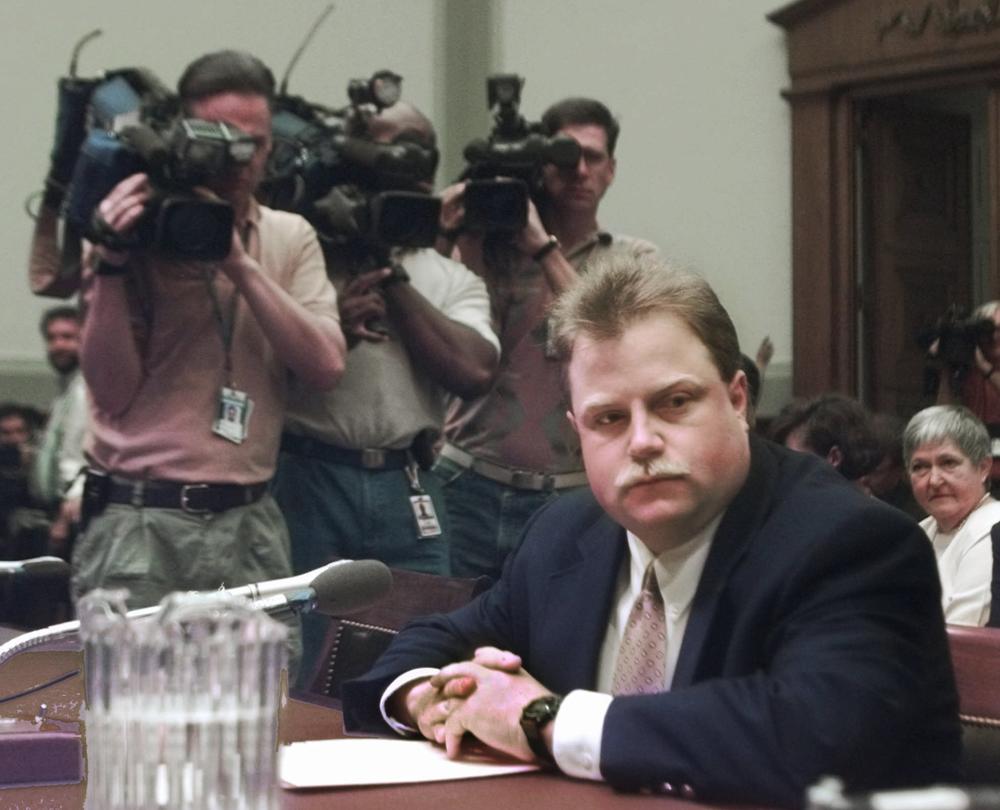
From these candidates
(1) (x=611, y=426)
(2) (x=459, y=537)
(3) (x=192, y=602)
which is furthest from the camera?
(2) (x=459, y=537)

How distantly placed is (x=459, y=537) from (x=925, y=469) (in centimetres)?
142

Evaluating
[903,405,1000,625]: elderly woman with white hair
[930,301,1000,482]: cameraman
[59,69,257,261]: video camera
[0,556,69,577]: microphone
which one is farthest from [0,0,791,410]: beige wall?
[0,556,69,577]: microphone

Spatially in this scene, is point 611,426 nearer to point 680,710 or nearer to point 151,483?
point 680,710

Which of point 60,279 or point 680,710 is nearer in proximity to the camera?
point 680,710

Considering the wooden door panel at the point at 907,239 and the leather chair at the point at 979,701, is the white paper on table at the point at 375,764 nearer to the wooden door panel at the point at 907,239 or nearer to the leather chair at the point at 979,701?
the leather chair at the point at 979,701

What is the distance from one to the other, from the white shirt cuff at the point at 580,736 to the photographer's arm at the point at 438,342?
2.20 metres

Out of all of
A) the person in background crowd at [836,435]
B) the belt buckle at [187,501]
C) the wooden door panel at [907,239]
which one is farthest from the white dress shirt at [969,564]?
the wooden door panel at [907,239]

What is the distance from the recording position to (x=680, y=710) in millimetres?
1604

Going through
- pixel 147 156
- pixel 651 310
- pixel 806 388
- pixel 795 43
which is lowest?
pixel 806 388

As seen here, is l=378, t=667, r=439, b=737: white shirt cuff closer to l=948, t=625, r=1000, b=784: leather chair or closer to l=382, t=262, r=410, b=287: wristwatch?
l=948, t=625, r=1000, b=784: leather chair

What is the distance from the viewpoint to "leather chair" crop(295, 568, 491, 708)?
2467 mm

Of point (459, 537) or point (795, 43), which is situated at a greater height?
point (795, 43)

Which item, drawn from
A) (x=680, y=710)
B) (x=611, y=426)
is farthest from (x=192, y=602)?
(x=611, y=426)

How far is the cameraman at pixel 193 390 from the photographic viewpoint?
3.26 meters
